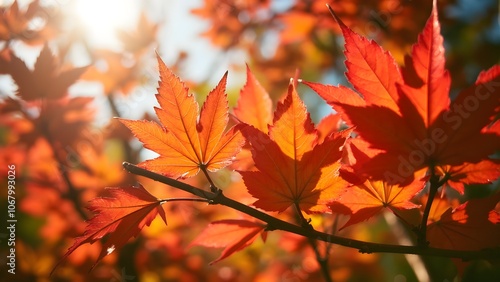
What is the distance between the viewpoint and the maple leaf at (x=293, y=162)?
19.7 inches

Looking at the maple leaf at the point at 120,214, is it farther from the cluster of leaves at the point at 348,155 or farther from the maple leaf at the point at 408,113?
the maple leaf at the point at 408,113

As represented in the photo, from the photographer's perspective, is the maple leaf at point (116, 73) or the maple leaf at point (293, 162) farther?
the maple leaf at point (116, 73)

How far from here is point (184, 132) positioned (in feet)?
1.81

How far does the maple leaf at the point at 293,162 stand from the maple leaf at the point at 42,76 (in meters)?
0.78

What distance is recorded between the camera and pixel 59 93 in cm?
114

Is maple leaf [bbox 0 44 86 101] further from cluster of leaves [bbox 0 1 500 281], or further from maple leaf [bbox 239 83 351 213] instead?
maple leaf [bbox 239 83 351 213]

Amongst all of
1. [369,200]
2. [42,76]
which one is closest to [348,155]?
[369,200]

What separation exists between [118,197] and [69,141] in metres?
0.89

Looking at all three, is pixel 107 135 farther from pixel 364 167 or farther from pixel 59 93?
pixel 364 167

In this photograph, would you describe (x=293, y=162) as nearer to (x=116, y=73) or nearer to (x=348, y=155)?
(x=348, y=155)

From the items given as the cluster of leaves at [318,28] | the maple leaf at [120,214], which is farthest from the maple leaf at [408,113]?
the cluster of leaves at [318,28]

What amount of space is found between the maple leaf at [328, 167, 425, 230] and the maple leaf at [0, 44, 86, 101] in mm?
845

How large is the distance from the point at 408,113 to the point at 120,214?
0.40 meters

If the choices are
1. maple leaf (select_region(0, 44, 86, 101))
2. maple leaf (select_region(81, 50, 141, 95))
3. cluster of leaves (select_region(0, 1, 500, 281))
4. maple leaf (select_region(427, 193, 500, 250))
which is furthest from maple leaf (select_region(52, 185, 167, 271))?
maple leaf (select_region(81, 50, 141, 95))
